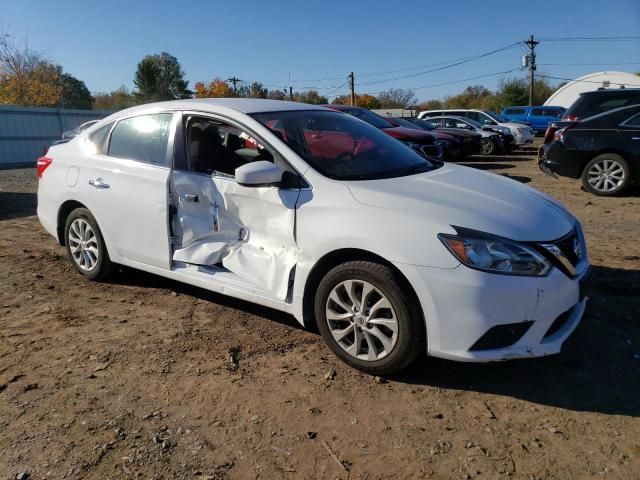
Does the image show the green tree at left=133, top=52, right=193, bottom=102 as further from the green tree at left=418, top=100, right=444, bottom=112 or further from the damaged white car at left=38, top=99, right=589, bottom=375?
the damaged white car at left=38, top=99, right=589, bottom=375

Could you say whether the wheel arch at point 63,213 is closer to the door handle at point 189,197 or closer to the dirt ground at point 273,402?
the dirt ground at point 273,402

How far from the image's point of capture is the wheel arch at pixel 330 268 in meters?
2.95

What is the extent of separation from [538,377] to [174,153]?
3042 mm

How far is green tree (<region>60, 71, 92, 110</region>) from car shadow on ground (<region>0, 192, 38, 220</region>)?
67543mm

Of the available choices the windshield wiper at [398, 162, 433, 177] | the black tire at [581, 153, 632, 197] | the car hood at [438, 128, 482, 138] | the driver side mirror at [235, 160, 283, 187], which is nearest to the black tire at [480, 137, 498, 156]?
→ the car hood at [438, 128, 482, 138]

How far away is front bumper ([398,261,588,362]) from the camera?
9.01ft

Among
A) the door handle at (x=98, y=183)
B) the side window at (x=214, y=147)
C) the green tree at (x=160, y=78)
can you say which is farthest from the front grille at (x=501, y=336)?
the green tree at (x=160, y=78)

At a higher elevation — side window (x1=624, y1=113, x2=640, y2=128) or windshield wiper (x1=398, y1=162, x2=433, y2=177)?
side window (x1=624, y1=113, x2=640, y2=128)

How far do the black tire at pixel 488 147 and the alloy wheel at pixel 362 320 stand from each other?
15.3 meters

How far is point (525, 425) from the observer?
107 inches

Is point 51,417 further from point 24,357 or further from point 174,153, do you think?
point 174,153

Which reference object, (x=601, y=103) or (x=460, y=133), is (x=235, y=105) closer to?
(x=601, y=103)

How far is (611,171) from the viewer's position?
339 inches

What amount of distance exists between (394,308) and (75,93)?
84.4 metres
